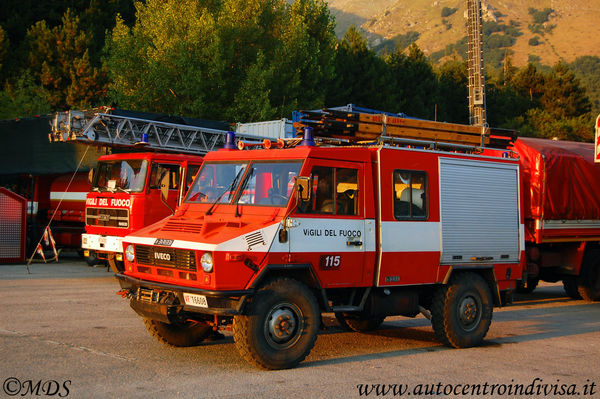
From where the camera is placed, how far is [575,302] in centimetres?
1612

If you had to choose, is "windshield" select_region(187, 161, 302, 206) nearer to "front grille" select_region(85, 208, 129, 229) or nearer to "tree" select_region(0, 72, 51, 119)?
"front grille" select_region(85, 208, 129, 229)

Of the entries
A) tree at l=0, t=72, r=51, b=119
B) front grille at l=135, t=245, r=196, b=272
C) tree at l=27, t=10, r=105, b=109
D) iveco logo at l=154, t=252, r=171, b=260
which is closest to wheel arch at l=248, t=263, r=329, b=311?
front grille at l=135, t=245, r=196, b=272

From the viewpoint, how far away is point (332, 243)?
8.55 meters

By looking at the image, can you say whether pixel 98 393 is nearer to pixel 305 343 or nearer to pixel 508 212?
pixel 305 343

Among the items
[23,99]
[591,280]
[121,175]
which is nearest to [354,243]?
[121,175]

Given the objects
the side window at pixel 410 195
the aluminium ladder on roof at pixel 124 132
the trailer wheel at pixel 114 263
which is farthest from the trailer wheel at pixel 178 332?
the aluminium ladder on roof at pixel 124 132

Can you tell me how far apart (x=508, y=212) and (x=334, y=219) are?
3.61 meters

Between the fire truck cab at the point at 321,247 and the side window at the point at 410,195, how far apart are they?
0.07 ft

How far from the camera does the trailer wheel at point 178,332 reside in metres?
9.07

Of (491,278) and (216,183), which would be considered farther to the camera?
(491,278)

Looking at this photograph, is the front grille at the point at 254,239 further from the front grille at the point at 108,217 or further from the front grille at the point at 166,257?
the front grille at the point at 108,217

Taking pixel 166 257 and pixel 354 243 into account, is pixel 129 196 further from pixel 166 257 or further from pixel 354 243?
pixel 354 243

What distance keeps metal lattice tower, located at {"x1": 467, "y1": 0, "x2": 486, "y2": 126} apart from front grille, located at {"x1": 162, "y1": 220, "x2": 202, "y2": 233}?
97.1 feet

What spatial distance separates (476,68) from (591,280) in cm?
2264
